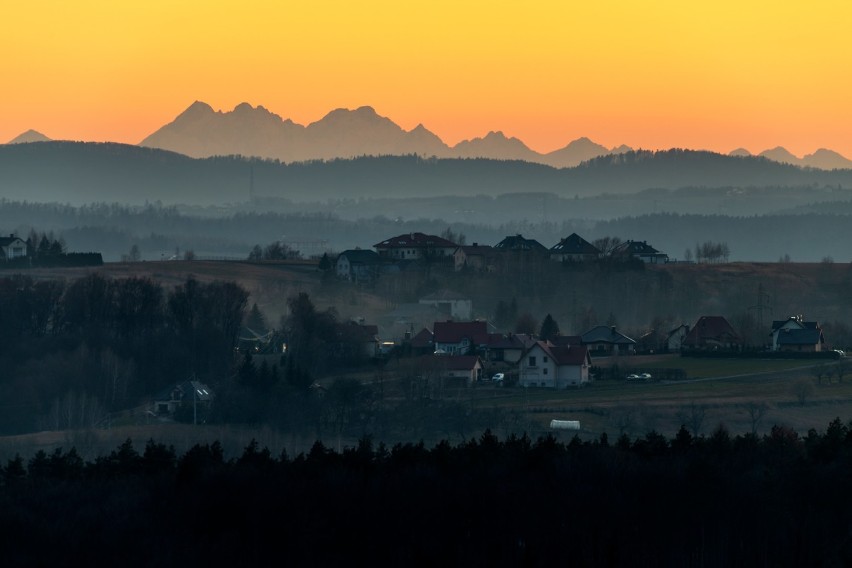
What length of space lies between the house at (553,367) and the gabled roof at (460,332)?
242 inches

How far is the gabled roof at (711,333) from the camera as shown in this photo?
80.4 meters

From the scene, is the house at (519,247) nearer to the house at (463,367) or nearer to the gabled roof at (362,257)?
the gabled roof at (362,257)

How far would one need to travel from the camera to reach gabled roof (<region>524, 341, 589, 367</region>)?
236 feet

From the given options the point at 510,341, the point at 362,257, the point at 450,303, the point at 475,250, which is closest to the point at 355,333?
the point at 510,341

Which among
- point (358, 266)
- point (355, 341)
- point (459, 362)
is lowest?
point (459, 362)

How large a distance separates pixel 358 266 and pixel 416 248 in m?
7.58

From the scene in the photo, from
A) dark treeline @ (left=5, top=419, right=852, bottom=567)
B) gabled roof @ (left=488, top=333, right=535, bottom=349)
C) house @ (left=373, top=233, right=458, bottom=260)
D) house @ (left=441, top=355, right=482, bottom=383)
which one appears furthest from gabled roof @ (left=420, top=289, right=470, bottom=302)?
dark treeline @ (left=5, top=419, right=852, bottom=567)

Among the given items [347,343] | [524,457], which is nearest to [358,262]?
→ [347,343]

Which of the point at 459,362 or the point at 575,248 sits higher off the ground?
the point at 575,248

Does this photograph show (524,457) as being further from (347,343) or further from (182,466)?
(347,343)

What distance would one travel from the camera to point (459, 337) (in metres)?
79.4

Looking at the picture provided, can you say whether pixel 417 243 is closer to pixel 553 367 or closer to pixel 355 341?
pixel 355 341

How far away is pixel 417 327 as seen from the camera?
91.8m

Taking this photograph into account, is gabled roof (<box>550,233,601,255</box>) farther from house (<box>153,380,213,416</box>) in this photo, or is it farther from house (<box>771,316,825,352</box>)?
house (<box>153,380,213,416</box>)
